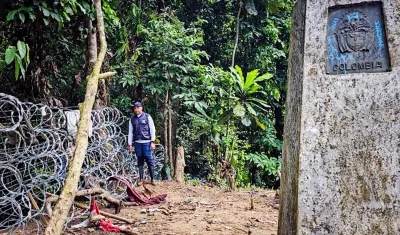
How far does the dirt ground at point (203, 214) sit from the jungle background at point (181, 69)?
3.61 ft

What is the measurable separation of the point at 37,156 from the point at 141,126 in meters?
2.70

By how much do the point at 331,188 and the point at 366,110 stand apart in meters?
0.51

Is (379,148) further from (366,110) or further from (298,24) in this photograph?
(298,24)

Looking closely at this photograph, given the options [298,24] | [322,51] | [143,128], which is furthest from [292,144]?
[143,128]

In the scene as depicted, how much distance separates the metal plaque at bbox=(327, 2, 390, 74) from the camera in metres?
2.54

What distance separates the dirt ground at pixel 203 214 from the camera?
4.34 metres

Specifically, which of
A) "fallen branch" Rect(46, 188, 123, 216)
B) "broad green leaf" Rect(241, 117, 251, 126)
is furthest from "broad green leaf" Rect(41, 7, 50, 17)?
"broad green leaf" Rect(241, 117, 251, 126)

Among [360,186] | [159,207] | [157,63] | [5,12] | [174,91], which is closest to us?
Answer: [360,186]

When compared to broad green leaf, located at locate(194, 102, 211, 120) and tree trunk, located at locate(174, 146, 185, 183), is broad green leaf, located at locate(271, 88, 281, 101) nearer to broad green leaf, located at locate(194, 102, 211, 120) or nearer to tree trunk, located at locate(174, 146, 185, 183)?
broad green leaf, located at locate(194, 102, 211, 120)

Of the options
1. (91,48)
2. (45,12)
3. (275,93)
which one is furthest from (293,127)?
(275,93)

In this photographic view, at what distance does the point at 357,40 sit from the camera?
102 inches

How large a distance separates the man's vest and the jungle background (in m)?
0.64

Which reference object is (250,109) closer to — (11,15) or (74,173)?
(11,15)

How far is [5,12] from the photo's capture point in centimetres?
389
